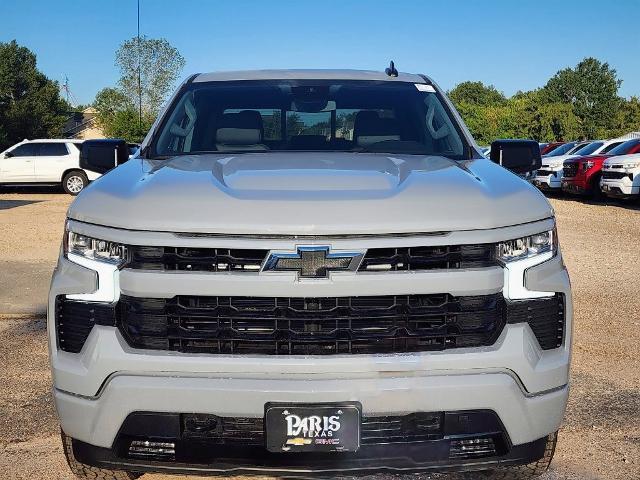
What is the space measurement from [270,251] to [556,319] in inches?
42.0

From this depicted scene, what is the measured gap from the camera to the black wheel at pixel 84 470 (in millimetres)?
2948

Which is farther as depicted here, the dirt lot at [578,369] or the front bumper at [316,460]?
the dirt lot at [578,369]

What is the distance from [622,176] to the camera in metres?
18.3

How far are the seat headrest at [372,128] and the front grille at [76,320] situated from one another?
189 centimetres

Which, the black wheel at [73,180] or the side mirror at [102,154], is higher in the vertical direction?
the side mirror at [102,154]

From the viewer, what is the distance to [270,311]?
8.68 feet

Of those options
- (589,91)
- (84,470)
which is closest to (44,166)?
(84,470)

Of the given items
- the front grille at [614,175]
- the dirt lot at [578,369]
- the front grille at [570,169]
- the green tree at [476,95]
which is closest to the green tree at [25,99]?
the front grille at [570,169]

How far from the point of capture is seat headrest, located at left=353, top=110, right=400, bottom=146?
13.7 feet

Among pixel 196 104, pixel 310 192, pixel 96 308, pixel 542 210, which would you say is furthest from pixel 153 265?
pixel 196 104

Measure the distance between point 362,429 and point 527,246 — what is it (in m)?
0.88

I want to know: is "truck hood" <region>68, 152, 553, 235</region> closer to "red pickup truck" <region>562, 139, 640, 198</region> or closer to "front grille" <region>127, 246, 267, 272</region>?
"front grille" <region>127, 246, 267, 272</region>

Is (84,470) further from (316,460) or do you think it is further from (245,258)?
(245,258)

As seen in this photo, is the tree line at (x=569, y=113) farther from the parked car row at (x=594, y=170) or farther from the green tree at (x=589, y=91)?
the parked car row at (x=594, y=170)
